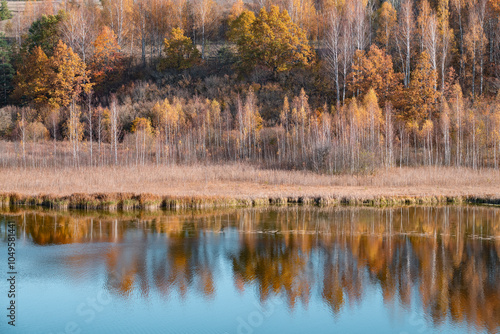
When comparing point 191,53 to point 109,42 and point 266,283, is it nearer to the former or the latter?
point 109,42

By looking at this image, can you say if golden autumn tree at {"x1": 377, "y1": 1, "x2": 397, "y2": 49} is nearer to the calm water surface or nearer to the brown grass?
the brown grass

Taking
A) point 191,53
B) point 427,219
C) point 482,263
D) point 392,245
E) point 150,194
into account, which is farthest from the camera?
point 191,53

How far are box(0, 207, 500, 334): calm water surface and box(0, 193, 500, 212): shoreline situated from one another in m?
1.66

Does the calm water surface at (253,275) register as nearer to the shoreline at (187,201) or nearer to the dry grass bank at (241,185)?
the shoreline at (187,201)

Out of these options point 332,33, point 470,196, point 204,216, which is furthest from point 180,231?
point 332,33

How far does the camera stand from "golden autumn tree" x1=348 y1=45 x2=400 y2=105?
4306 cm

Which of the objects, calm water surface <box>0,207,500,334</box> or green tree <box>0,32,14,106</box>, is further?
green tree <box>0,32,14,106</box>

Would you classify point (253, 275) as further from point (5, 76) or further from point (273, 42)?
point (5, 76)

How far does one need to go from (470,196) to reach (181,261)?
16085 mm

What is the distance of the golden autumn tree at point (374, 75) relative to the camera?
43.1 metres

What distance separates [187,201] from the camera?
22.7m

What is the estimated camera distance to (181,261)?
14219 millimetres

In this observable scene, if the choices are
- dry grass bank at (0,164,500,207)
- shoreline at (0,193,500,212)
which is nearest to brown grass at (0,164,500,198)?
dry grass bank at (0,164,500,207)

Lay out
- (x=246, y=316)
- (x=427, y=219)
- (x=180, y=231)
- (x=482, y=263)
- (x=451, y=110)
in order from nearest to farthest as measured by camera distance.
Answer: (x=246, y=316) → (x=482, y=263) → (x=180, y=231) → (x=427, y=219) → (x=451, y=110)
